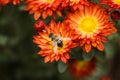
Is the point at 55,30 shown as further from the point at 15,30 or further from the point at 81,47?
the point at 15,30

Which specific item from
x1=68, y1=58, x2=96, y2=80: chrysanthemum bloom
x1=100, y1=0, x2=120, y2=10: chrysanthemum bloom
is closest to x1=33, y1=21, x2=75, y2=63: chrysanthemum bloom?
x1=100, y1=0, x2=120, y2=10: chrysanthemum bloom

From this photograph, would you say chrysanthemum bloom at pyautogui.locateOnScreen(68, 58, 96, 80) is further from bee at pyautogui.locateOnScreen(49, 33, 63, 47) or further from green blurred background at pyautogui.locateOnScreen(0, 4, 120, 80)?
bee at pyautogui.locateOnScreen(49, 33, 63, 47)

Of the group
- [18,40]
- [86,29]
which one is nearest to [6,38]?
[18,40]

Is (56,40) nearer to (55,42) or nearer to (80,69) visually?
(55,42)

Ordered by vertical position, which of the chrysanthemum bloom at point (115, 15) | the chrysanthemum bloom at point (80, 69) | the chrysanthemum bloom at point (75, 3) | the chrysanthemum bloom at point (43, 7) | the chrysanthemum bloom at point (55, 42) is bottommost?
the chrysanthemum bloom at point (80, 69)

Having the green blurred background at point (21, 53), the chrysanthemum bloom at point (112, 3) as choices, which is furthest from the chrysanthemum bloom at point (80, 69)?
the chrysanthemum bloom at point (112, 3)

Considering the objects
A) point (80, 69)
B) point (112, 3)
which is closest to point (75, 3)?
point (112, 3)

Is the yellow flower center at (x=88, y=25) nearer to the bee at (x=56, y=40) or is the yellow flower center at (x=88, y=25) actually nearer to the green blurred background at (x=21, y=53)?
the bee at (x=56, y=40)
